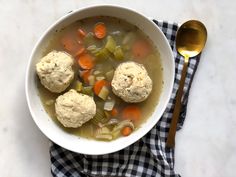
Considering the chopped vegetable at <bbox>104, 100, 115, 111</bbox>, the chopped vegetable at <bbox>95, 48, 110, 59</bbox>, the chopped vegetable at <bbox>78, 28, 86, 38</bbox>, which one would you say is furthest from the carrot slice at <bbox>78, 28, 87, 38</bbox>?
the chopped vegetable at <bbox>104, 100, 115, 111</bbox>

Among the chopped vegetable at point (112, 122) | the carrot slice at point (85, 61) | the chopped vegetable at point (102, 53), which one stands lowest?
the chopped vegetable at point (112, 122)

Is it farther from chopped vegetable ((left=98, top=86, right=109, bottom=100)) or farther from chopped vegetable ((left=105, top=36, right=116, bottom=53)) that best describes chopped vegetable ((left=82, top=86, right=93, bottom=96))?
chopped vegetable ((left=105, top=36, right=116, bottom=53))

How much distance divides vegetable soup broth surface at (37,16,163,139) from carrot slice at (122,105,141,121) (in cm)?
2

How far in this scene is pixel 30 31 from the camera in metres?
2.48

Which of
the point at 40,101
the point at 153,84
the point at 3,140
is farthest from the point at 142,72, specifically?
the point at 3,140

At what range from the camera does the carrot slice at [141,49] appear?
8.13 feet

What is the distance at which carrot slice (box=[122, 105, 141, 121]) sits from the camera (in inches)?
98.1

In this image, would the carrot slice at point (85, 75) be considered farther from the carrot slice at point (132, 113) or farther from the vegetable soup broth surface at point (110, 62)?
the carrot slice at point (132, 113)

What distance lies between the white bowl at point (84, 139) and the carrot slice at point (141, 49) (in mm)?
46

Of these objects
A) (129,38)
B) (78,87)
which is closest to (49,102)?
(78,87)

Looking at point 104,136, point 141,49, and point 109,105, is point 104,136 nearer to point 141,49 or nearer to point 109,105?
point 109,105

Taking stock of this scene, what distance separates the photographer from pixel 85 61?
2432 millimetres

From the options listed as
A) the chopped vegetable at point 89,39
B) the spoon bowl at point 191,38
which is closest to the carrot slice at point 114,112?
the chopped vegetable at point 89,39

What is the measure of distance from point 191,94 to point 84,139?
0.61 m
